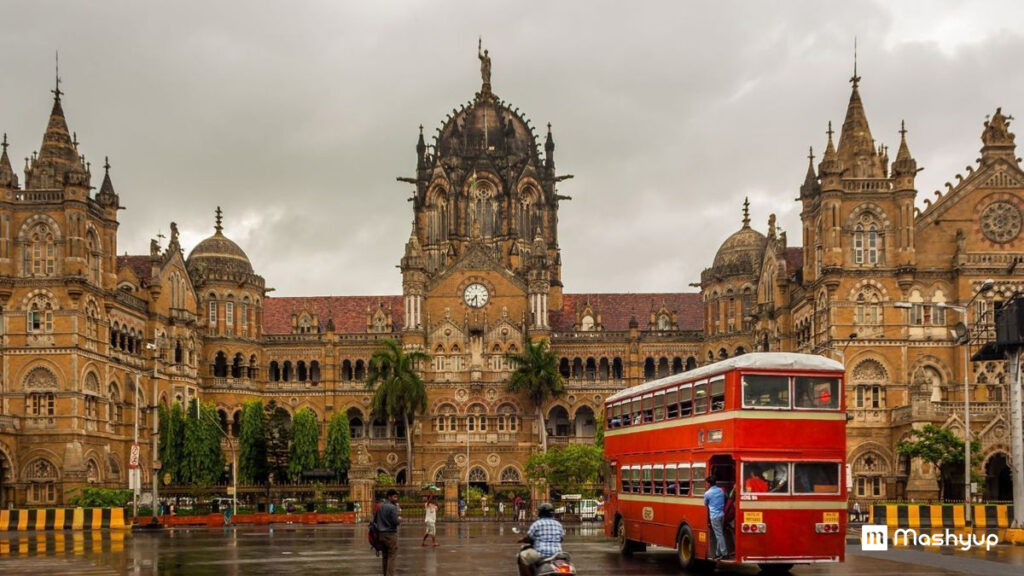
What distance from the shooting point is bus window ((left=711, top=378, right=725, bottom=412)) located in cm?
3025

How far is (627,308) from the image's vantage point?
106750mm

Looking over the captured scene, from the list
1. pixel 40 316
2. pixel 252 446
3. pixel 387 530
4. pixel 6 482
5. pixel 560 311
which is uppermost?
pixel 560 311

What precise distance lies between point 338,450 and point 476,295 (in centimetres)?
1776

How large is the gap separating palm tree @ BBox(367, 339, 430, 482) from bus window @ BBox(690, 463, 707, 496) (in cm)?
6191

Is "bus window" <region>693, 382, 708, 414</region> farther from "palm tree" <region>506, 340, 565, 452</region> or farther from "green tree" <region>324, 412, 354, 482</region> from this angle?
"palm tree" <region>506, 340, 565, 452</region>

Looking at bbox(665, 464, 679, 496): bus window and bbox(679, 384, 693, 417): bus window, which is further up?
bbox(679, 384, 693, 417): bus window

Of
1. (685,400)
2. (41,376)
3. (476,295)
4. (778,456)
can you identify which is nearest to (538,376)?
(476,295)

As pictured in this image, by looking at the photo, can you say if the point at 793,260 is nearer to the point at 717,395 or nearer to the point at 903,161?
the point at 903,161

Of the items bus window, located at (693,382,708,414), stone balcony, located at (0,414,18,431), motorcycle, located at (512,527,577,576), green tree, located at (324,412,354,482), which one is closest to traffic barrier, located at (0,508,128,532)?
stone balcony, located at (0,414,18,431)

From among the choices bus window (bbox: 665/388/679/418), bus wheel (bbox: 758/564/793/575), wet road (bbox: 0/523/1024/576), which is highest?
bus window (bbox: 665/388/679/418)

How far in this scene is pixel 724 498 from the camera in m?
29.8

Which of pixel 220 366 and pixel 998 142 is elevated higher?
pixel 998 142

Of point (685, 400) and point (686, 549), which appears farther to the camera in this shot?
point (685, 400)

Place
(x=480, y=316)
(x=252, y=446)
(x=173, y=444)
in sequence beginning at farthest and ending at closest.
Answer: (x=480, y=316), (x=252, y=446), (x=173, y=444)
